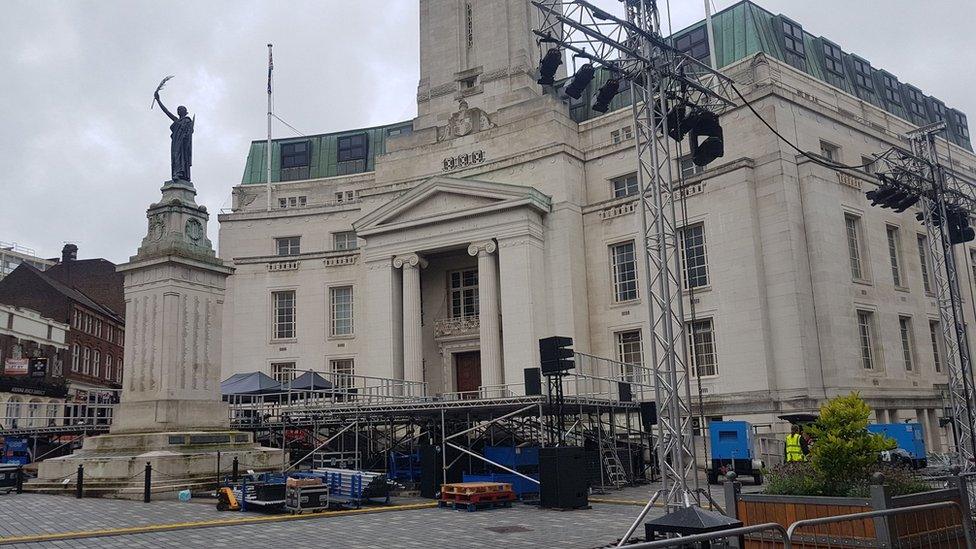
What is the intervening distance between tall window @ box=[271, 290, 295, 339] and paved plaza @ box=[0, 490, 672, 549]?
2728cm

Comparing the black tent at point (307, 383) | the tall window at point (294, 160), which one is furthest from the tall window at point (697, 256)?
the tall window at point (294, 160)

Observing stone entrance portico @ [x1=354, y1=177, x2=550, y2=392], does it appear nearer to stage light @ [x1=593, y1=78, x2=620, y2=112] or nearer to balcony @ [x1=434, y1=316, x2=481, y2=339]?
balcony @ [x1=434, y1=316, x2=481, y2=339]

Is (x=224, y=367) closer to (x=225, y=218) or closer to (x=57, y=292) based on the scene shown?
(x=225, y=218)

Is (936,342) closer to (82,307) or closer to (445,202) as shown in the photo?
(445,202)

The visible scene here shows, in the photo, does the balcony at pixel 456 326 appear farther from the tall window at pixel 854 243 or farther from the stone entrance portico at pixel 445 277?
the tall window at pixel 854 243

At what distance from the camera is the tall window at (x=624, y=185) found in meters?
39.6

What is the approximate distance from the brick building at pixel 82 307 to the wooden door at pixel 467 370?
2869cm

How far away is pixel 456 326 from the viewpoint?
41750mm

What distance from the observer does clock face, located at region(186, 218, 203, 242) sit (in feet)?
74.0

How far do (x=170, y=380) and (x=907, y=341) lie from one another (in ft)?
105

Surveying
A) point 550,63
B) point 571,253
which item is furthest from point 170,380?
point 571,253

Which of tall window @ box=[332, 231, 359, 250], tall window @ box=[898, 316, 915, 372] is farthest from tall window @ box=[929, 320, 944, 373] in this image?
tall window @ box=[332, 231, 359, 250]

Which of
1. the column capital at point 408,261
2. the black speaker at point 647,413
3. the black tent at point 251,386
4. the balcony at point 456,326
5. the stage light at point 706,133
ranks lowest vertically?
the black speaker at point 647,413

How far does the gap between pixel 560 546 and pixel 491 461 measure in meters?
8.80
